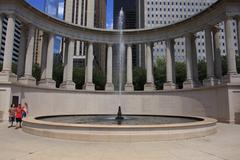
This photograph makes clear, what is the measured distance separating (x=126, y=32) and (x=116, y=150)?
131 feet

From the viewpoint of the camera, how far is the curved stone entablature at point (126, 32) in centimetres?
3344

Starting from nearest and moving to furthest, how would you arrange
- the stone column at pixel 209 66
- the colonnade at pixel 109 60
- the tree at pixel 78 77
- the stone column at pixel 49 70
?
the colonnade at pixel 109 60, the stone column at pixel 209 66, the stone column at pixel 49 70, the tree at pixel 78 77

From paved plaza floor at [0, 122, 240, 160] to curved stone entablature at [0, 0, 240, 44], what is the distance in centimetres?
2676

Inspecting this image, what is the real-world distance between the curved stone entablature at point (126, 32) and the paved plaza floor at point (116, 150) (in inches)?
1053

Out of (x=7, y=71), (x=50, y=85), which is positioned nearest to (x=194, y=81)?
(x=50, y=85)

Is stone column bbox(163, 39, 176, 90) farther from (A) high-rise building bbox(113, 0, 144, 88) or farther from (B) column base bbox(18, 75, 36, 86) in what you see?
(A) high-rise building bbox(113, 0, 144, 88)

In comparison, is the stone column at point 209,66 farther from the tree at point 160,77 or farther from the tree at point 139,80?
the tree at point 139,80

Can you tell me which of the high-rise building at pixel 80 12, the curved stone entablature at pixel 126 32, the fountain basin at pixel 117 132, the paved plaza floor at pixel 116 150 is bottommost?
the paved plaza floor at pixel 116 150

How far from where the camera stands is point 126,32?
49.2 m

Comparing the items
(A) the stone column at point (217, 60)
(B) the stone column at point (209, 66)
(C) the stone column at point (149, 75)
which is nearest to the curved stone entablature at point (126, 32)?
Answer: (B) the stone column at point (209, 66)

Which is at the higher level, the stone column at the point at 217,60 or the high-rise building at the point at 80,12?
the high-rise building at the point at 80,12

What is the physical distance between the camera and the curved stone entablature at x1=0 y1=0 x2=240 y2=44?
3344cm

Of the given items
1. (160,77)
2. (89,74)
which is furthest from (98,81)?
(89,74)

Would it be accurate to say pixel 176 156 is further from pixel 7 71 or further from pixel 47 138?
pixel 7 71
